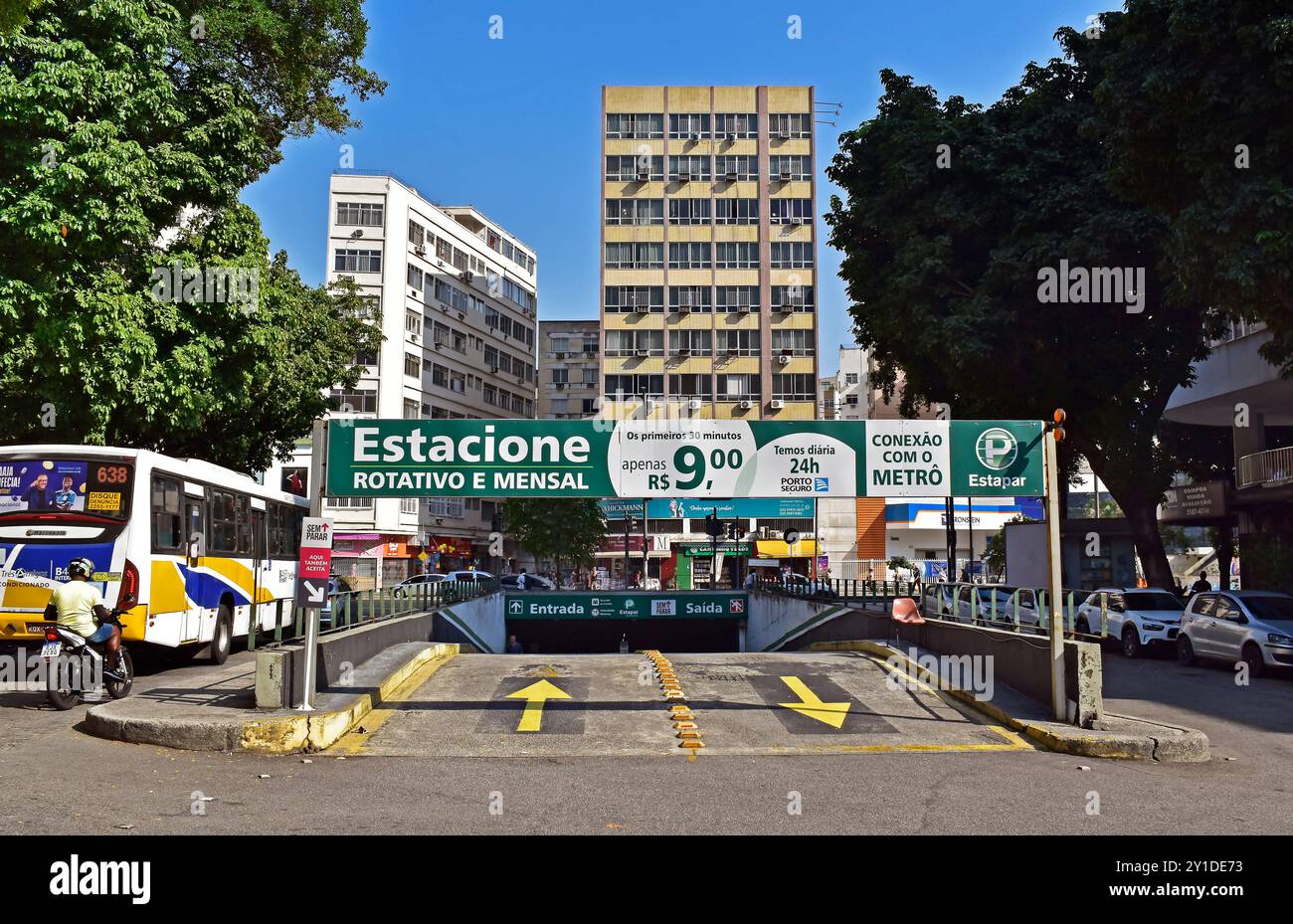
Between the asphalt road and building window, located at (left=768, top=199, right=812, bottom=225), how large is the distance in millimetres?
60297

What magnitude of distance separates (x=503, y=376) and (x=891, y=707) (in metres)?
66.7

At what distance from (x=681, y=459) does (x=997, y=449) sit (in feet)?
13.0

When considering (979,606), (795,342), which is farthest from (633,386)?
(979,606)

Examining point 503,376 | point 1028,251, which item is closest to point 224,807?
point 1028,251

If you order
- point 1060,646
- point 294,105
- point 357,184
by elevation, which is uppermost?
point 357,184

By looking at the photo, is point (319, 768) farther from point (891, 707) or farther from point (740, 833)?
point (891, 707)

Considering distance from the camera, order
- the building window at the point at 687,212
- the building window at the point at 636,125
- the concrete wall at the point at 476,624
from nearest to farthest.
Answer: the concrete wall at the point at 476,624
the building window at the point at 687,212
the building window at the point at 636,125

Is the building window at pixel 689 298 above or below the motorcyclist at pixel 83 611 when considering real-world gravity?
above

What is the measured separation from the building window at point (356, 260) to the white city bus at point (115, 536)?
48.4 metres

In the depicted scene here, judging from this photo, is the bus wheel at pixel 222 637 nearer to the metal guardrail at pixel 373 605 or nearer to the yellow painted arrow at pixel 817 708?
the metal guardrail at pixel 373 605

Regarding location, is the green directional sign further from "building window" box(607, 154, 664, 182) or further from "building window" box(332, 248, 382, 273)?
"building window" box(607, 154, 664, 182)

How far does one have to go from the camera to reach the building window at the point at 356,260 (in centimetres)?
6344

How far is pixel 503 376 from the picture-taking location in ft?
256

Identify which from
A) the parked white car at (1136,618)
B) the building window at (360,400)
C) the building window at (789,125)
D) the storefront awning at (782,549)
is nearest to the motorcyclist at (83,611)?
the parked white car at (1136,618)
